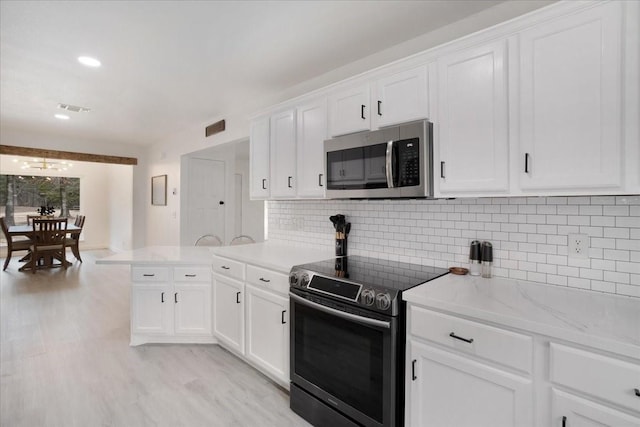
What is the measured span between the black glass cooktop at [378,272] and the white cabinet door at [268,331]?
0.41 meters

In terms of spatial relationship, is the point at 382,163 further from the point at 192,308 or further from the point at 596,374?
the point at 192,308

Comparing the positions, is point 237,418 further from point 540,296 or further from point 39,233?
point 39,233

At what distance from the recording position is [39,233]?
20.4 ft

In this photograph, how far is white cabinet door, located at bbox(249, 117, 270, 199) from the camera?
292 centimetres

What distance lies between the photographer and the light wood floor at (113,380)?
2035 mm

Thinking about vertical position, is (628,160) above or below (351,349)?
above

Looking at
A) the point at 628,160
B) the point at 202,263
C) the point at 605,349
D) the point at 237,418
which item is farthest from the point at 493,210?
the point at 202,263

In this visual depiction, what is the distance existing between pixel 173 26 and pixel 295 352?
2339mm

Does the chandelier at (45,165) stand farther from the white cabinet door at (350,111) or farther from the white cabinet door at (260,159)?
the white cabinet door at (350,111)

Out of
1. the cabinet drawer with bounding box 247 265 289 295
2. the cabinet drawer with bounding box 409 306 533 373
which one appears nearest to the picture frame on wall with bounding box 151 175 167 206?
the cabinet drawer with bounding box 247 265 289 295

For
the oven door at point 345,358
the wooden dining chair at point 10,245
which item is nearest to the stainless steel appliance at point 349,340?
the oven door at point 345,358

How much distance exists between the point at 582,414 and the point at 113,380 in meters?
2.85

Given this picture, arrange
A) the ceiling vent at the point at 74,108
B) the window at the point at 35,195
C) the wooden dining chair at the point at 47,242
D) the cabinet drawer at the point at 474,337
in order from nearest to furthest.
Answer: the cabinet drawer at the point at 474,337, the ceiling vent at the point at 74,108, the wooden dining chair at the point at 47,242, the window at the point at 35,195

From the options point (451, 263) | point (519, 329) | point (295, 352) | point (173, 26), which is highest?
point (173, 26)
